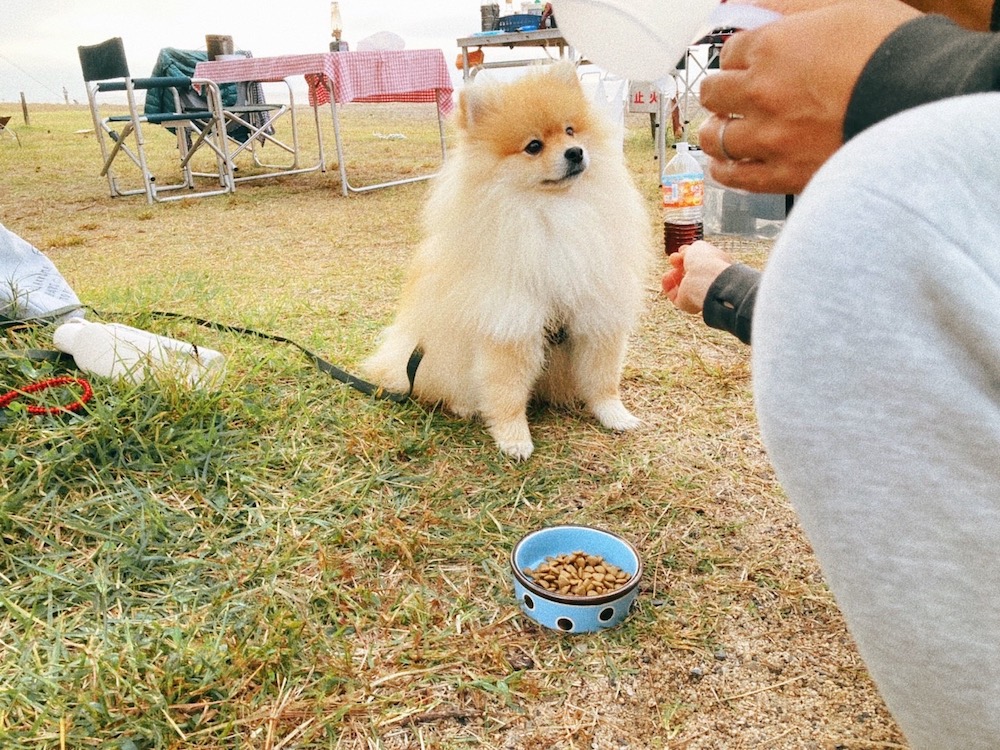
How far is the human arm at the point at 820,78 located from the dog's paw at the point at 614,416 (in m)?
1.06

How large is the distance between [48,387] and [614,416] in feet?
3.95

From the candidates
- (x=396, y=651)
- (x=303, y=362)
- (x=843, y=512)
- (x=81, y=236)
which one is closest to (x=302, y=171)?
(x=81, y=236)

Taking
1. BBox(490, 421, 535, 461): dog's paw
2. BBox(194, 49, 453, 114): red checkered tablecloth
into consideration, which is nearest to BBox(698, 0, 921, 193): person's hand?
BBox(490, 421, 535, 461): dog's paw

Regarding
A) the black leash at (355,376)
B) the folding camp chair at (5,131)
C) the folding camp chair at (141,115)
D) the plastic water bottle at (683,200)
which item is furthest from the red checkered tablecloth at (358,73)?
A: the folding camp chair at (5,131)

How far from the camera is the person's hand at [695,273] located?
48.4 inches

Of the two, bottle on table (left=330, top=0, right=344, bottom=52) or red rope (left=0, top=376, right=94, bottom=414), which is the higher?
bottle on table (left=330, top=0, right=344, bottom=52)

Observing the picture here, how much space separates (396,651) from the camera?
102 cm

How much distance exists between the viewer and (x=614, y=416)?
1.68m

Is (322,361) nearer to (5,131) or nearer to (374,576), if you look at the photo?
(374,576)

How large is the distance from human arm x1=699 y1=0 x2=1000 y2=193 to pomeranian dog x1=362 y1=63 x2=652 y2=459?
85 cm

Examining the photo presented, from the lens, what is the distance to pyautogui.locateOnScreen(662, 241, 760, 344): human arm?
3.71ft

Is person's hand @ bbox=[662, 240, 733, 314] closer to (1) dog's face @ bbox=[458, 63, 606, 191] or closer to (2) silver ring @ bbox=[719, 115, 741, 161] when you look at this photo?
(1) dog's face @ bbox=[458, 63, 606, 191]

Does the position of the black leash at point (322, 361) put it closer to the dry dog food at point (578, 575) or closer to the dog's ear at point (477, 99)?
the dog's ear at point (477, 99)

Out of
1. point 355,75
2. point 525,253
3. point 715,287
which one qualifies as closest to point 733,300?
point 715,287
